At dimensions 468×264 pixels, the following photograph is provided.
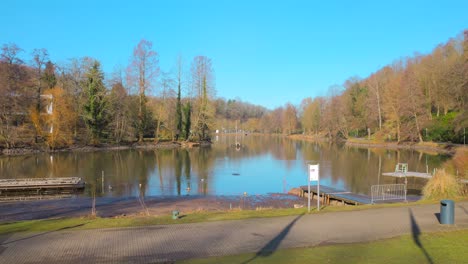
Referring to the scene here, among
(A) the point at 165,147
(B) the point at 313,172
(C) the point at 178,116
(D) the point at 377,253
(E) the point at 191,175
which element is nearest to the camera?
(D) the point at 377,253

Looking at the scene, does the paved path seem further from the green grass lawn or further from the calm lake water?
the calm lake water

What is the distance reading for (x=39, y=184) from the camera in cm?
2509

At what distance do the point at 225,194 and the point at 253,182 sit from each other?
562cm

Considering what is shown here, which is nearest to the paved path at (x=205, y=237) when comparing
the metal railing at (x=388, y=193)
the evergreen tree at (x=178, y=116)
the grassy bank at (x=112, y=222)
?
the grassy bank at (x=112, y=222)

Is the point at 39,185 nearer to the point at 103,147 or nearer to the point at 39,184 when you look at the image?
the point at 39,184

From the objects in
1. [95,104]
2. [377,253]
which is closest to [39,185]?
[377,253]

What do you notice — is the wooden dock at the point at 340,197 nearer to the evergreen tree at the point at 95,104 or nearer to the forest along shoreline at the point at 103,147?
the forest along shoreline at the point at 103,147

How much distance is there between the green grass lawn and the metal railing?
34.3 ft

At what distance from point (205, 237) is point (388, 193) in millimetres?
17000

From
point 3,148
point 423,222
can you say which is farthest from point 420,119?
point 3,148

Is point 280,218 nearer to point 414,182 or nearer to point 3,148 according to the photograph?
point 414,182

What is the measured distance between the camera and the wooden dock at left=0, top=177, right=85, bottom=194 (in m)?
24.6

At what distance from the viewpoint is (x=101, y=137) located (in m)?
61.9

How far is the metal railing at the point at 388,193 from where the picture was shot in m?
19.7
